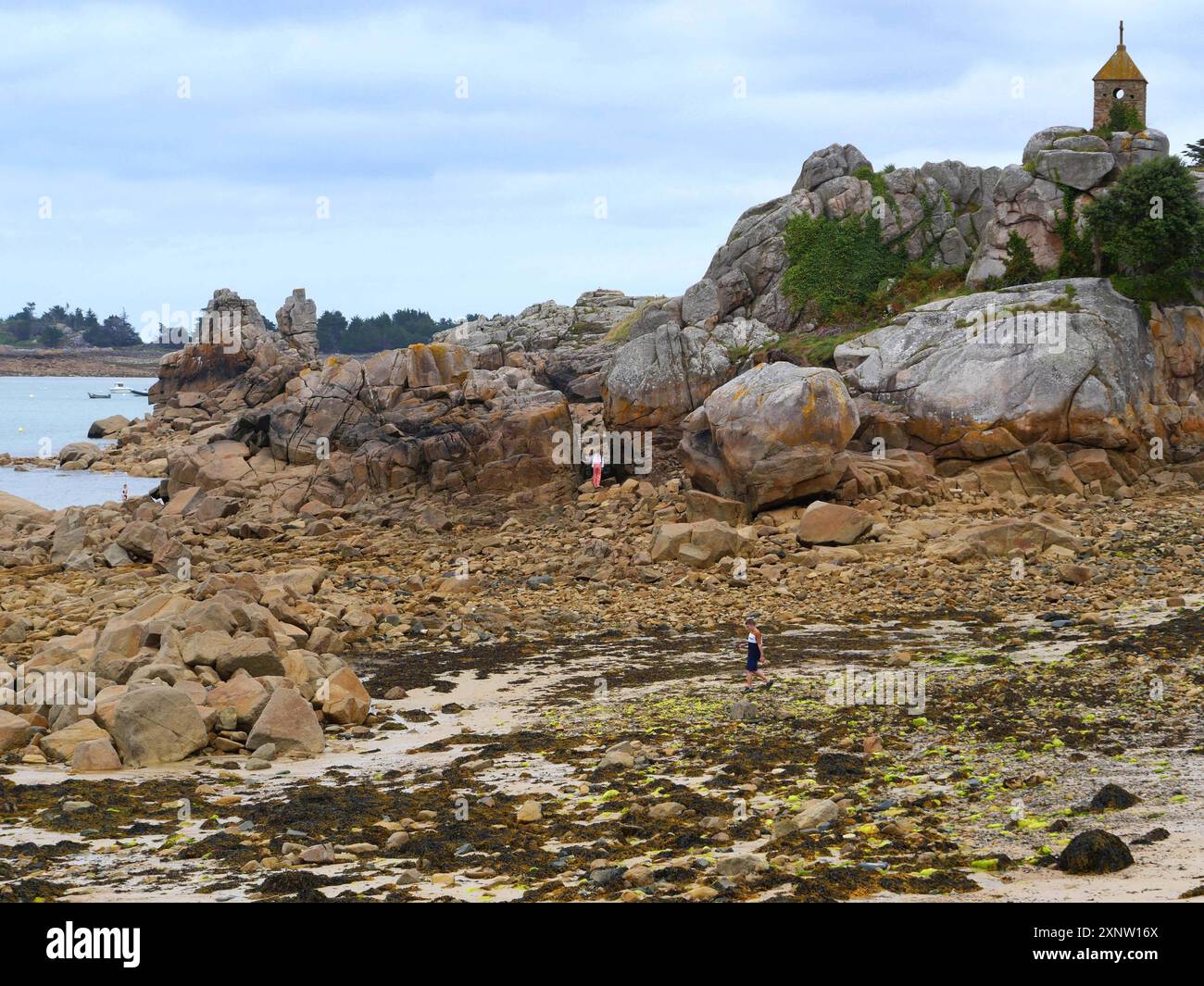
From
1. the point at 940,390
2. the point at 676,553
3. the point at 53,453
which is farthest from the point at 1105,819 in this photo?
the point at 53,453

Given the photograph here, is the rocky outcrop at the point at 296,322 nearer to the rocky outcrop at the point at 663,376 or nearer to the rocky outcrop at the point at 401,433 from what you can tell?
the rocky outcrop at the point at 401,433

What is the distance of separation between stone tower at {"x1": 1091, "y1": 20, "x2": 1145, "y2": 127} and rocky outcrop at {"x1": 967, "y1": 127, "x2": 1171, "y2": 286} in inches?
95.6

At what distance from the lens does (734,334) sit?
43.1 meters

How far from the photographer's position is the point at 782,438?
31047 millimetres

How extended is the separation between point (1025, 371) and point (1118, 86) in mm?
14001

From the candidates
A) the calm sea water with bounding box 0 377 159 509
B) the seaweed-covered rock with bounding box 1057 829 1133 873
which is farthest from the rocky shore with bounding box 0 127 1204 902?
the calm sea water with bounding box 0 377 159 509

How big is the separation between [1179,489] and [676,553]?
559 inches

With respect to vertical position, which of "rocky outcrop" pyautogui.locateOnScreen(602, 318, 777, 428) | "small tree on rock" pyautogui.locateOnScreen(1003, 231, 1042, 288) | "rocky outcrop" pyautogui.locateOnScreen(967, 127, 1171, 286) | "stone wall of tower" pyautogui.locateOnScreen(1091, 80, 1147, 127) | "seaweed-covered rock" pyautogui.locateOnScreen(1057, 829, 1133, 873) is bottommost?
"seaweed-covered rock" pyautogui.locateOnScreen(1057, 829, 1133, 873)

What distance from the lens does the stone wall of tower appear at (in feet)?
133

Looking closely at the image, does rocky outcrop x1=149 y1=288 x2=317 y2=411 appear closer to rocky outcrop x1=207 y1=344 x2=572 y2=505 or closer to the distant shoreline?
rocky outcrop x1=207 y1=344 x2=572 y2=505

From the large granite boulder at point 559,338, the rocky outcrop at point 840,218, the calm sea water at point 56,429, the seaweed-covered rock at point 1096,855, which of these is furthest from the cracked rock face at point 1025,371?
the calm sea water at point 56,429

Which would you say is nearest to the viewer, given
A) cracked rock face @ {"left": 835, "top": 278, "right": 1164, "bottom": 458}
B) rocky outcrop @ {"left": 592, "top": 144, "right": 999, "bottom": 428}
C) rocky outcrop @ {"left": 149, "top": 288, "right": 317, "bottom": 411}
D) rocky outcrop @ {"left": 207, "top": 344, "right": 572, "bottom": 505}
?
cracked rock face @ {"left": 835, "top": 278, "right": 1164, "bottom": 458}

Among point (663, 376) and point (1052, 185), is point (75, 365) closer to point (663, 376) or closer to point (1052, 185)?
point (663, 376)

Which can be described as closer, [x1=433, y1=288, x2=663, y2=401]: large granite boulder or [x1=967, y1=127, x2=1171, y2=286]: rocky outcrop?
[x1=967, y1=127, x2=1171, y2=286]: rocky outcrop
